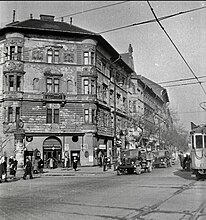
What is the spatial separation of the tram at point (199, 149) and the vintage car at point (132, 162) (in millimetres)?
7796

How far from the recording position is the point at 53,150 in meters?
41.2

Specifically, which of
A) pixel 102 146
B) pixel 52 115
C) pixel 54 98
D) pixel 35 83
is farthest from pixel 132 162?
pixel 35 83

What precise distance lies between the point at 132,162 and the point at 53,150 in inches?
573

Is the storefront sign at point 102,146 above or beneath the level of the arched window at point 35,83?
beneath

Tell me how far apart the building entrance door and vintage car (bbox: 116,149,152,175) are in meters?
12.0

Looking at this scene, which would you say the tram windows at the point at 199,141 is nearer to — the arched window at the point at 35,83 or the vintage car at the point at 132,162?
the vintage car at the point at 132,162

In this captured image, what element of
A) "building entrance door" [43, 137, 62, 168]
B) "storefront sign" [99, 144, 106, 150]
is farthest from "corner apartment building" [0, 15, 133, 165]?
"storefront sign" [99, 144, 106, 150]

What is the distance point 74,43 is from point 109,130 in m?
13.4

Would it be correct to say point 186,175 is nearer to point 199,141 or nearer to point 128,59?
point 199,141

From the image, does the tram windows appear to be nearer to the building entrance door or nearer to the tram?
the tram

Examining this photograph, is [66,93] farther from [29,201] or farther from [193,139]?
[29,201]

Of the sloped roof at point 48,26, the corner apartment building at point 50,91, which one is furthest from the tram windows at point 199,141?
the sloped roof at point 48,26

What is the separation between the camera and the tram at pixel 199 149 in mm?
20969

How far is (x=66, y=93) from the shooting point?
42031 mm
